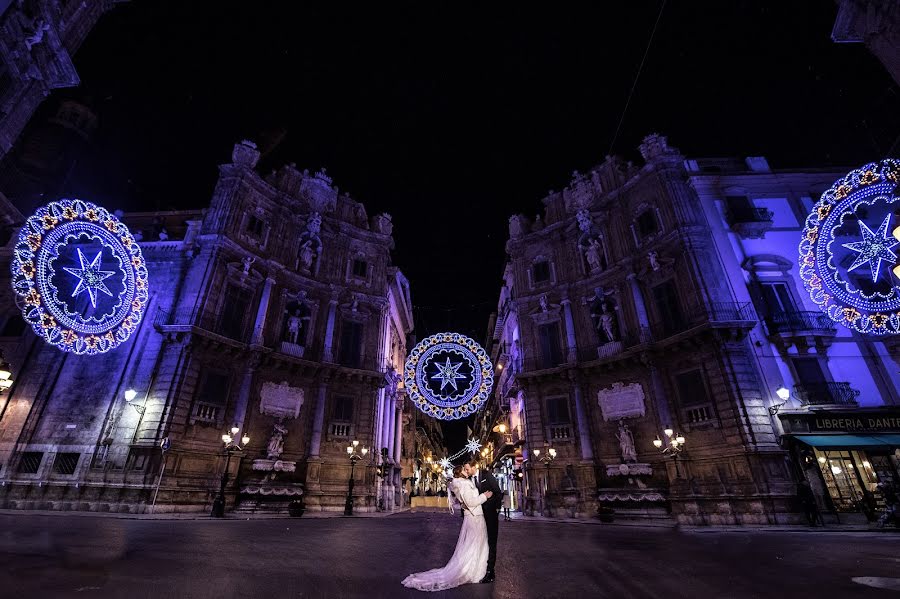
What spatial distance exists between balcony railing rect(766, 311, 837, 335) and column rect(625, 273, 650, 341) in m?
5.19

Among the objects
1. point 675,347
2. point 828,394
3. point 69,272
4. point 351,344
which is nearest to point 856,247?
point 828,394

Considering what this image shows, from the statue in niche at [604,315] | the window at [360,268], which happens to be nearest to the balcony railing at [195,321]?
the window at [360,268]

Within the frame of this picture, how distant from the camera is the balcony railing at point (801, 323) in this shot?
57.2 feet

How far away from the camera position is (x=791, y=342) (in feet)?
57.8

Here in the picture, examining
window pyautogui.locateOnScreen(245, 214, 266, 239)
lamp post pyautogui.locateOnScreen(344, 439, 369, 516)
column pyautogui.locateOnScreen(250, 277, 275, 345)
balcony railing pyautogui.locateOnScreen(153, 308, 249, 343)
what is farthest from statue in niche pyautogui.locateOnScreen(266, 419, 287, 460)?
window pyautogui.locateOnScreen(245, 214, 266, 239)

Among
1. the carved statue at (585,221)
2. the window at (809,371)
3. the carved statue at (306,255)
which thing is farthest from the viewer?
the carved statue at (306,255)

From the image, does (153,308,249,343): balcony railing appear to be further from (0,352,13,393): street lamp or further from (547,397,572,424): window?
(547,397,572,424): window

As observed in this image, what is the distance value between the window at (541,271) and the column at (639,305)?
5.65 m

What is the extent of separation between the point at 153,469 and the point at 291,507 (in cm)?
632

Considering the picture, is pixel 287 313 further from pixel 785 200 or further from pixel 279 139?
pixel 785 200

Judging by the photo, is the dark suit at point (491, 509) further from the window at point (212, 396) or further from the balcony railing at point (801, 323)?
the balcony railing at point (801, 323)

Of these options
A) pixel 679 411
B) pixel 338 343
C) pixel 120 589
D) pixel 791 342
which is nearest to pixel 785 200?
pixel 791 342

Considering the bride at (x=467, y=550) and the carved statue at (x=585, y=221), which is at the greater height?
the carved statue at (x=585, y=221)

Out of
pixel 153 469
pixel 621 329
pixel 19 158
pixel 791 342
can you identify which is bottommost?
pixel 153 469
